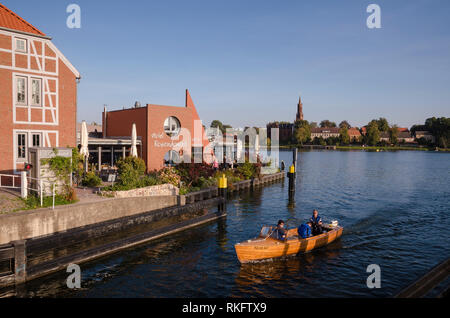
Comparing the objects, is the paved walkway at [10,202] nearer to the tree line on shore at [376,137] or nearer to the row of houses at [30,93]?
the row of houses at [30,93]

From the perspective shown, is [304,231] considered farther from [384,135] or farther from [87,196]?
[384,135]

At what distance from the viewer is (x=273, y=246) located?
44.3 ft

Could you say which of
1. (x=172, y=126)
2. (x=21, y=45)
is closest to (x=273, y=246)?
(x=21, y=45)

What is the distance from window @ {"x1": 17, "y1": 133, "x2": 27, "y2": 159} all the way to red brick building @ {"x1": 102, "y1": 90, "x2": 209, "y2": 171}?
1018 cm

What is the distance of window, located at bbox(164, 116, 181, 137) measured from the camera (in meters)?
30.6

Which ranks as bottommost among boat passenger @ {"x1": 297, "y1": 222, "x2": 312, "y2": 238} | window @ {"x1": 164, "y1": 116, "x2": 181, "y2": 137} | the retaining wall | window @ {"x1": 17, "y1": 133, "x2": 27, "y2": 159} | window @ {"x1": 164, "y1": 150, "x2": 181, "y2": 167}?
boat passenger @ {"x1": 297, "y1": 222, "x2": 312, "y2": 238}

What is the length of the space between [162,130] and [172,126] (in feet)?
4.34

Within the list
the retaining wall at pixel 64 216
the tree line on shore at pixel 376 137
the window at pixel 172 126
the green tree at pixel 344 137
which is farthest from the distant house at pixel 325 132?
the retaining wall at pixel 64 216

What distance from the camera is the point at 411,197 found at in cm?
3006

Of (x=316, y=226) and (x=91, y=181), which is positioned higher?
(x=91, y=181)

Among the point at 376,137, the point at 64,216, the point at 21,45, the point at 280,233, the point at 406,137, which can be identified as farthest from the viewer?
the point at 406,137

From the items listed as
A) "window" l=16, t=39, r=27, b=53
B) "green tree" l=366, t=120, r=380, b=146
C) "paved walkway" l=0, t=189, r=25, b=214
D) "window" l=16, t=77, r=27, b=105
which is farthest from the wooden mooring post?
"green tree" l=366, t=120, r=380, b=146

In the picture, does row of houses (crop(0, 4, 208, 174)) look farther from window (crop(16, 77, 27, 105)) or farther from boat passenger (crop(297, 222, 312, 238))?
boat passenger (crop(297, 222, 312, 238))
